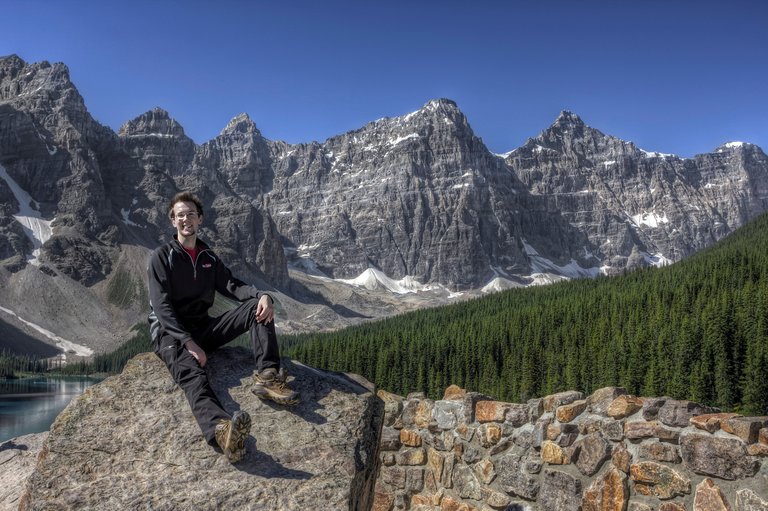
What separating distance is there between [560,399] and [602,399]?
0.55 meters

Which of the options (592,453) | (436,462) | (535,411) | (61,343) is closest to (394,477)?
(436,462)

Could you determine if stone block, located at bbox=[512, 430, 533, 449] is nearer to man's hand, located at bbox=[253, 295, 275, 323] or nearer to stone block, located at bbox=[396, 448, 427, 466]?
stone block, located at bbox=[396, 448, 427, 466]

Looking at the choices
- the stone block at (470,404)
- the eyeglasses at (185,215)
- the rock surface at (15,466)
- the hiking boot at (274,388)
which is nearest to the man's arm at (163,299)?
the eyeglasses at (185,215)

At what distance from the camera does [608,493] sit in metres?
6.54

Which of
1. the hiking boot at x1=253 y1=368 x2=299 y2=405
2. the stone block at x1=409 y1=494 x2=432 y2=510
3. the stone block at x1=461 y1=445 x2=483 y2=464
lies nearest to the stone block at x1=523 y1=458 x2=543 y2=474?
the stone block at x1=461 y1=445 x2=483 y2=464

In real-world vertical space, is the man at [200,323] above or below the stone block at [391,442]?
above

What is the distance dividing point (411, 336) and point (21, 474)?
3396 inches

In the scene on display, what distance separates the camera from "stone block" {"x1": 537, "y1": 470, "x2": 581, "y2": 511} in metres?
6.80

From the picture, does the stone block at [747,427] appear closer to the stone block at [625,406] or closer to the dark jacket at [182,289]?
the stone block at [625,406]

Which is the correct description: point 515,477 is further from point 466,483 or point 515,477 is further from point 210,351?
point 210,351

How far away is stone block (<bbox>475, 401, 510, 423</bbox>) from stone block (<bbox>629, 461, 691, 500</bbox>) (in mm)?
1739

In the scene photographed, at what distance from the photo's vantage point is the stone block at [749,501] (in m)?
5.47

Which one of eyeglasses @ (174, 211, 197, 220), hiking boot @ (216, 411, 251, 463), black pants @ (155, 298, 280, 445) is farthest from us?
eyeglasses @ (174, 211, 197, 220)

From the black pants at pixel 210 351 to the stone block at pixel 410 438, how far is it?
366 cm
